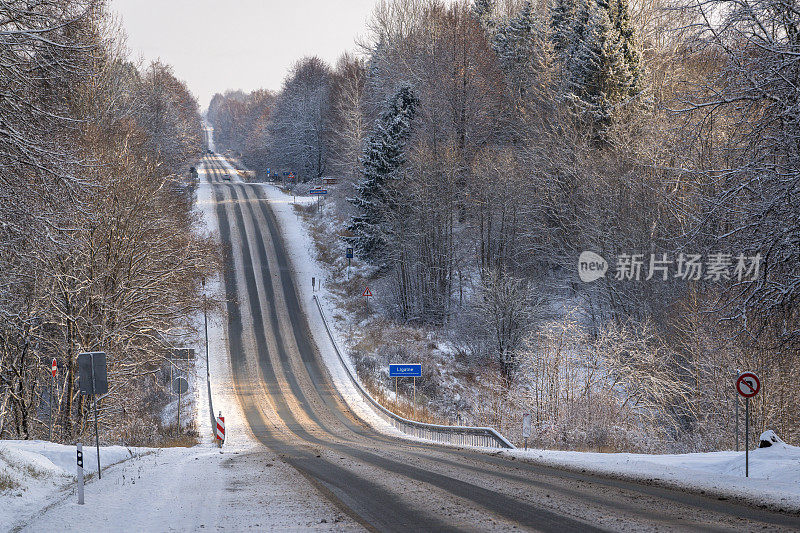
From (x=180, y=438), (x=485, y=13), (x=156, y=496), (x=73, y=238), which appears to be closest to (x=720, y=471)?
(x=156, y=496)

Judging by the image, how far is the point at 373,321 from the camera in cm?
4934

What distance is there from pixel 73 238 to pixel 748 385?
1380 centimetres

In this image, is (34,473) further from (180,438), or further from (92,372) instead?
(180,438)

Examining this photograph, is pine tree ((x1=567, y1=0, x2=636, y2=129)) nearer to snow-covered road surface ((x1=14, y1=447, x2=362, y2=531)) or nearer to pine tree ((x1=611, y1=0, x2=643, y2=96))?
pine tree ((x1=611, y1=0, x2=643, y2=96))

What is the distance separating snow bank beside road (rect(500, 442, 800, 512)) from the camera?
10.8 metres

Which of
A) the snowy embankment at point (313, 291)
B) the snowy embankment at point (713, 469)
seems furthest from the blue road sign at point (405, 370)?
the snowy embankment at point (713, 469)

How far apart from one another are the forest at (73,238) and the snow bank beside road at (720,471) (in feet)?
37.9

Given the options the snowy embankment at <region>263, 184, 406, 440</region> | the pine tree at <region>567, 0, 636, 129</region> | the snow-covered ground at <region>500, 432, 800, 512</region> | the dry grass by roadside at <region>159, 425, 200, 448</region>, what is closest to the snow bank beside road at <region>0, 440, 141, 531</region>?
the dry grass by roadside at <region>159, 425, 200, 448</region>

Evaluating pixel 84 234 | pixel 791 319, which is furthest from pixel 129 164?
pixel 791 319

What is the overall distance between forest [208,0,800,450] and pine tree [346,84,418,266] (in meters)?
0.18

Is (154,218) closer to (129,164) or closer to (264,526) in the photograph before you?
(129,164)

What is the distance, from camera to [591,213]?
130ft

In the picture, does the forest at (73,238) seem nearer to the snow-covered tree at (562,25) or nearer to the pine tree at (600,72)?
the pine tree at (600,72)

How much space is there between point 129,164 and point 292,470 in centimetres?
1977
